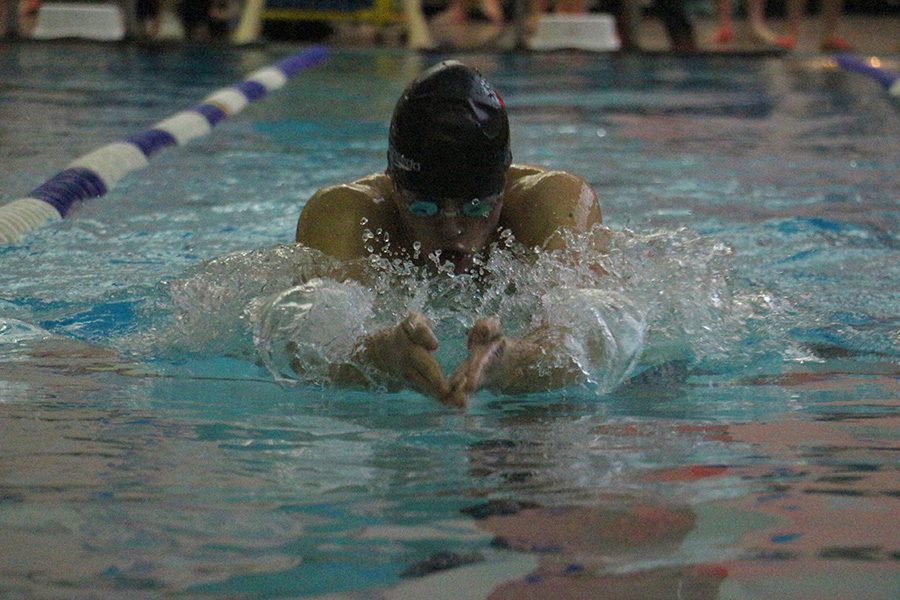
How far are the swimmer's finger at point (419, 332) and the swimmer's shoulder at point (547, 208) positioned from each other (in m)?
0.70

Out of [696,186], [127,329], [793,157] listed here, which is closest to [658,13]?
[793,157]

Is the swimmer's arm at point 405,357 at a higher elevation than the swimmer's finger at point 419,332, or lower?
lower

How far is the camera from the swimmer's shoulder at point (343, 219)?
2.87 m

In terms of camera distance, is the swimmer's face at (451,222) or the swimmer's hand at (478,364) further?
the swimmer's face at (451,222)

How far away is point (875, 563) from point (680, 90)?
761 centimetres

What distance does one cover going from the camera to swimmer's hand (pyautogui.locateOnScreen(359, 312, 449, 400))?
2.22 m

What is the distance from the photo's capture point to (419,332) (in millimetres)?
2219

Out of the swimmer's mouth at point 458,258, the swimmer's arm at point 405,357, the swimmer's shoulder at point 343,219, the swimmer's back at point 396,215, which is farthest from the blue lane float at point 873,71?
the swimmer's arm at point 405,357

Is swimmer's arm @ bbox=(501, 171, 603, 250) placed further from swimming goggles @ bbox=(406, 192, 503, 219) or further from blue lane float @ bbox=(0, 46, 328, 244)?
blue lane float @ bbox=(0, 46, 328, 244)

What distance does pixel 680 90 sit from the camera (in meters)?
9.02

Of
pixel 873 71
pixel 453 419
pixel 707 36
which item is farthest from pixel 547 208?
pixel 707 36

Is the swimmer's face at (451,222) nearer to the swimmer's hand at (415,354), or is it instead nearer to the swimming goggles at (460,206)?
the swimming goggles at (460,206)

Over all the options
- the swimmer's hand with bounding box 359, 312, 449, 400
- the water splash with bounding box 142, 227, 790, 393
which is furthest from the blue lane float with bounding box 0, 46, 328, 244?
the swimmer's hand with bounding box 359, 312, 449, 400

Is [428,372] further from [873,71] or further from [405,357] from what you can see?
[873,71]
